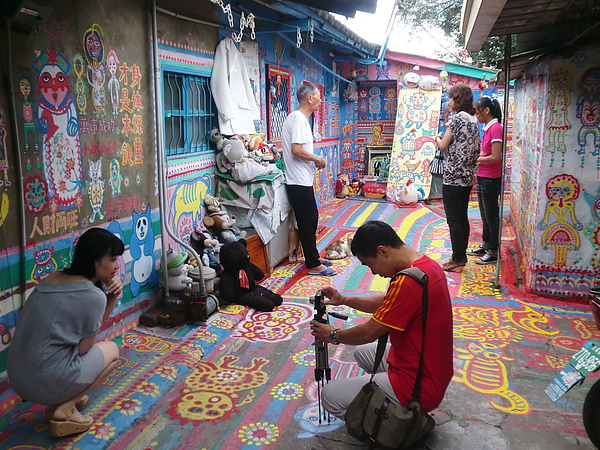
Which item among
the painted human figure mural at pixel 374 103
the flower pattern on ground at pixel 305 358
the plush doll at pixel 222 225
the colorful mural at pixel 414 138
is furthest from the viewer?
the painted human figure mural at pixel 374 103

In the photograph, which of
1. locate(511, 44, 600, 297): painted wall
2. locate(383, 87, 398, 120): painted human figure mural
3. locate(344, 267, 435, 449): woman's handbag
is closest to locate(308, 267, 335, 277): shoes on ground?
locate(511, 44, 600, 297): painted wall

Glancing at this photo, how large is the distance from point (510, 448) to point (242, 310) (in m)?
2.77

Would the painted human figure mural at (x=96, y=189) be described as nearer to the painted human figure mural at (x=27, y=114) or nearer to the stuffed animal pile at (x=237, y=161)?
the painted human figure mural at (x=27, y=114)

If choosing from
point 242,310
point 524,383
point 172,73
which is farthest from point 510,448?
point 172,73

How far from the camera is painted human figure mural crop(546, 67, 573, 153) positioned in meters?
4.94

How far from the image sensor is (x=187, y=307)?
4621 mm

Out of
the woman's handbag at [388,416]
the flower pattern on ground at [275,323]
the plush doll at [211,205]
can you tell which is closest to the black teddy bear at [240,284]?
the flower pattern on ground at [275,323]

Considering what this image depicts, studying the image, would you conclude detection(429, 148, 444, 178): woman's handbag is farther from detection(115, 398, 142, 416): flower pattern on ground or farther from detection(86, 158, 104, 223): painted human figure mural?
detection(115, 398, 142, 416): flower pattern on ground

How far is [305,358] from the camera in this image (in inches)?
158

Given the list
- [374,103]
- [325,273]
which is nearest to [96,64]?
[325,273]

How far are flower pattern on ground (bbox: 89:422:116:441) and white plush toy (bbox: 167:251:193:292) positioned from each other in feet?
5.93

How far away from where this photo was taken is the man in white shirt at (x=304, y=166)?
5.82m

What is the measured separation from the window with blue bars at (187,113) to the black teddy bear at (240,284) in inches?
46.8

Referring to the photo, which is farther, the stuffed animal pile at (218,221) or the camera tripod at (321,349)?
the stuffed animal pile at (218,221)
